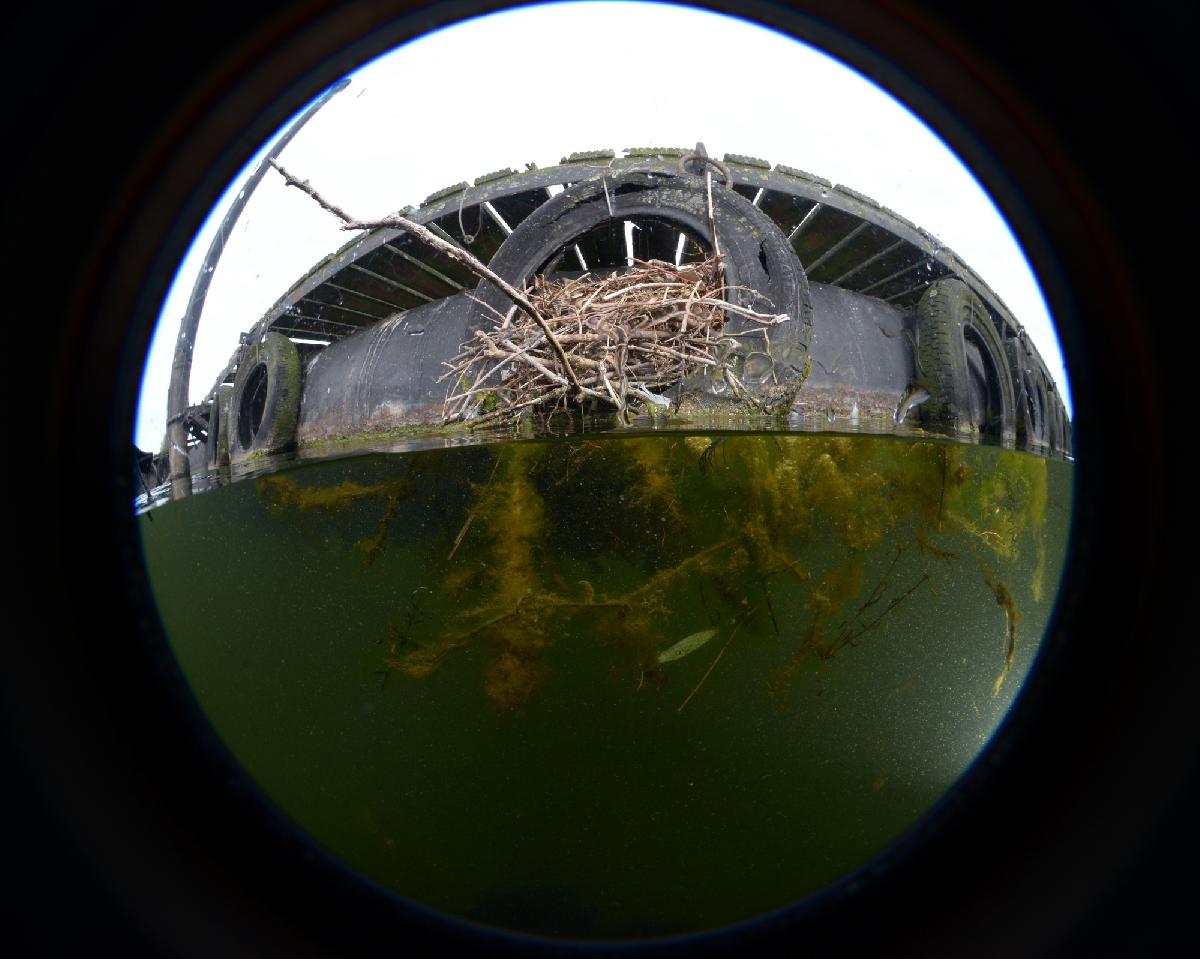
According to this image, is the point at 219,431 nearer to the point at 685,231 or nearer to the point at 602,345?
the point at 602,345

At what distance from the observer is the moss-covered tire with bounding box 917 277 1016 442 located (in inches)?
55.6

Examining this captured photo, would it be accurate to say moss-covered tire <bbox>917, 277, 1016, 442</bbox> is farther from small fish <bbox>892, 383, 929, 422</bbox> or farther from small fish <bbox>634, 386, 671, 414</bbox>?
small fish <bbox>634, 386, 671, 414</bbox>

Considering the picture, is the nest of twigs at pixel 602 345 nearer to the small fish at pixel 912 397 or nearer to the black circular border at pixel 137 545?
the small fish at pixel 912 397

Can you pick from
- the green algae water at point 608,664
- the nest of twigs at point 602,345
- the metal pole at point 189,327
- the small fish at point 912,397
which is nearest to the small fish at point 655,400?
the nest of twigs at point 602,345

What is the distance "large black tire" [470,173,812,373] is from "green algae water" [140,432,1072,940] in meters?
0.39

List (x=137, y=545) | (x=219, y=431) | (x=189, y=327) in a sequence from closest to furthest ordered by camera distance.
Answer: (x=137, y=545) < (x=189, y=327) < (x=219, y=431)

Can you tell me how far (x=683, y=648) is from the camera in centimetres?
109

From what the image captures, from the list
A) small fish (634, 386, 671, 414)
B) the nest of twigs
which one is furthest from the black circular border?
small fish (634, 386, 671, 414)

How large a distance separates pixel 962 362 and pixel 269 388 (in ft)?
4.69

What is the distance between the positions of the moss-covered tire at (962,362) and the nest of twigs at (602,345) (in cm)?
31

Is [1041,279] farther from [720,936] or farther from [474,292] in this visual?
[720,936]

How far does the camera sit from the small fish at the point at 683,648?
109 centimetres

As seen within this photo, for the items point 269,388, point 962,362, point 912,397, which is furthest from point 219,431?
point 962,362

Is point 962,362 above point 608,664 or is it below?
above
